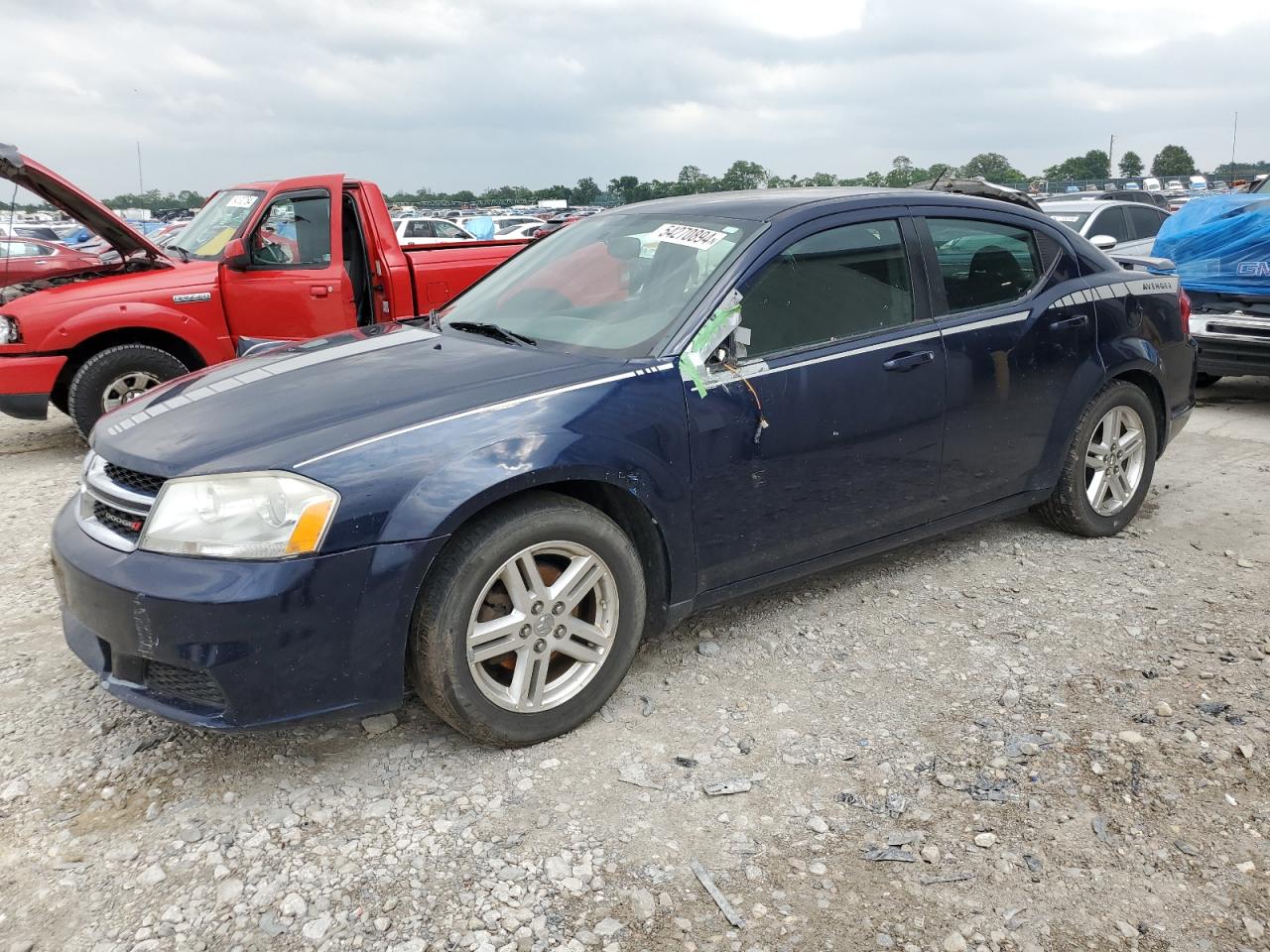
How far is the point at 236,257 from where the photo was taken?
704 centimetres

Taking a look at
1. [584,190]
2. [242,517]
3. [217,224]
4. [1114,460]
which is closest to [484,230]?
[217,224]

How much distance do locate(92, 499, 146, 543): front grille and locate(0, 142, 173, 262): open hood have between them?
4637 millimetres

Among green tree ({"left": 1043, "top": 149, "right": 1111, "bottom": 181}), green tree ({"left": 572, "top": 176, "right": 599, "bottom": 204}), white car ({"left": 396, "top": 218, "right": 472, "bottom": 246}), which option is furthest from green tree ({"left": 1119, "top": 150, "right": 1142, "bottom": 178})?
white car ({"left": 396, "top": 218, "right": 472, "bottom": 246})

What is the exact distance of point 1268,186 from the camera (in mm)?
9008

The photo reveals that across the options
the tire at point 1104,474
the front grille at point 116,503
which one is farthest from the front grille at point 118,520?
the tire at point 1104,474

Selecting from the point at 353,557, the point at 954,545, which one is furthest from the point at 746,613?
the point at 353,557

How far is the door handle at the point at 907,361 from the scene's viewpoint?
3.75 metres

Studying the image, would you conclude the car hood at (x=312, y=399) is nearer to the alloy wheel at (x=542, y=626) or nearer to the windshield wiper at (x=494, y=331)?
the windshield wiper at (x=494, y=331)

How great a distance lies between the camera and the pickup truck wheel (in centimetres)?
286

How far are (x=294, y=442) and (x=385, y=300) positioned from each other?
4573 millimetres

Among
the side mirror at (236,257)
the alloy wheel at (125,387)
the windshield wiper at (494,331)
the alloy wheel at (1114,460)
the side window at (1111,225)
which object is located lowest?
the alloy wheel at (1114,460)

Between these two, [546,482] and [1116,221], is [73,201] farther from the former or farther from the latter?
[1116,221]

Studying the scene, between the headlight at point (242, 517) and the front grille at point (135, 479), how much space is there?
13 cm

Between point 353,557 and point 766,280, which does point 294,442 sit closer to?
point 353,557
